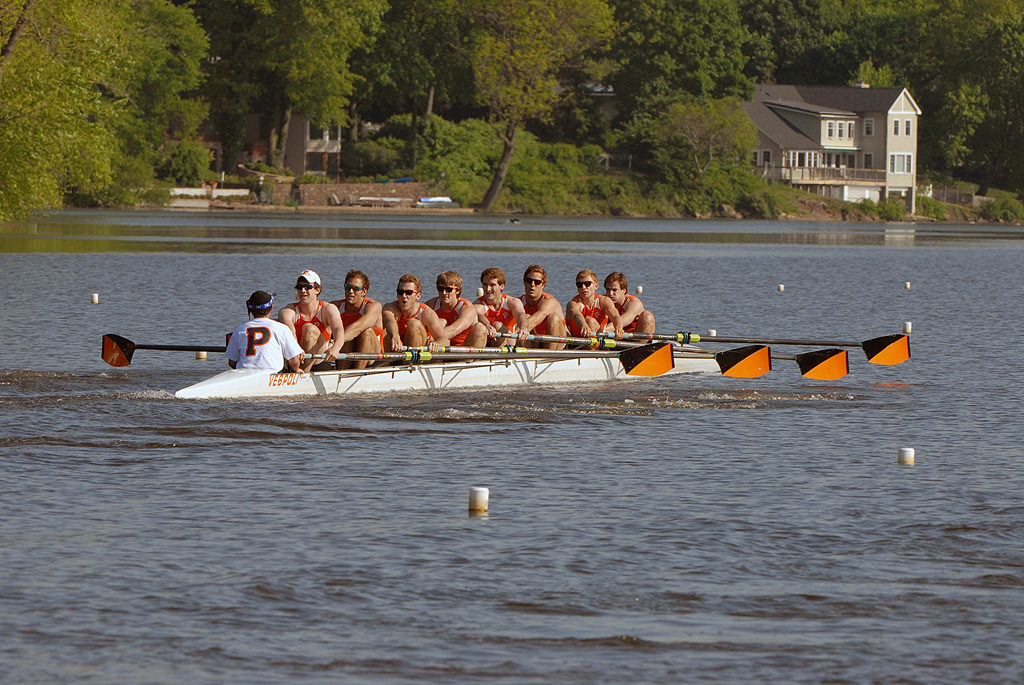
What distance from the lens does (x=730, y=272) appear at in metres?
51.5

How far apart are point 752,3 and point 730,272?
8518 cm

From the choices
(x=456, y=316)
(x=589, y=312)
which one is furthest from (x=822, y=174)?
(x=456, y=316)

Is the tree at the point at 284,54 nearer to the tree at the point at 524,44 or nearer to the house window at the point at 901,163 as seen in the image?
the tree at the point at 524,44

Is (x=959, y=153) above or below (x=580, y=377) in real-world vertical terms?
above

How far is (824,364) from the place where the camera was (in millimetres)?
23109

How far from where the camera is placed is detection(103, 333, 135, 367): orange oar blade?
2081cm

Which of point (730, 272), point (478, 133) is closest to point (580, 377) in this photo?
point (730, 272)

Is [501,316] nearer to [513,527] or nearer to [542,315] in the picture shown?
[542,315]

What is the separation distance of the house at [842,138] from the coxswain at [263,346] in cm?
10795

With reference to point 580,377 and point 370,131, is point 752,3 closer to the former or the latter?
point 370,131

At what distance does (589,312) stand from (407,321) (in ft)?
13.8

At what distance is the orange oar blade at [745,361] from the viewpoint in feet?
74.4

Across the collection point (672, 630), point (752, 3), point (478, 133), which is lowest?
point (672, 630)

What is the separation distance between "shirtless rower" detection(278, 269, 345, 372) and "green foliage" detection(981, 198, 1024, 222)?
385 feet
